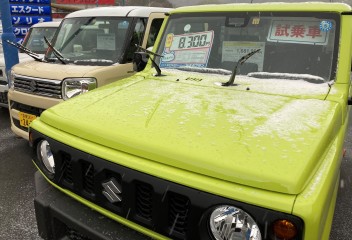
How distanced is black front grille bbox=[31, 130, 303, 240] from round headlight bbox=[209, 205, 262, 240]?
32 millimetres

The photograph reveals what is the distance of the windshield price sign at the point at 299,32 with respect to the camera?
8.23 feet

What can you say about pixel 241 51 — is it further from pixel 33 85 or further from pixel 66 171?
pixel 33 85

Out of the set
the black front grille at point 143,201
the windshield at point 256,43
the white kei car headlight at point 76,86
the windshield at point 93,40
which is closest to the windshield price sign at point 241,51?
the windshield at point 256,43

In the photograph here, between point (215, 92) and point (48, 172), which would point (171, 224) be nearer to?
point (48, 172)

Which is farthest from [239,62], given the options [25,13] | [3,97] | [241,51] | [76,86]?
[25,13]

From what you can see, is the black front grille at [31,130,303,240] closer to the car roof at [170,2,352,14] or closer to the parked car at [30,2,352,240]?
the parked car at [30,2,352,240]

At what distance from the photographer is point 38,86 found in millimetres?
4352

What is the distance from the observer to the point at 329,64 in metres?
2.43

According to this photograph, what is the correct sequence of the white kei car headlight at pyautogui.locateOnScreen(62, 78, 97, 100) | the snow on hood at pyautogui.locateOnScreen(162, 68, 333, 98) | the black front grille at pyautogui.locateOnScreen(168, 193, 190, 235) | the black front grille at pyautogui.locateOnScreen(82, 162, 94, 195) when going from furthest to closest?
the white kei car headlight at pyautogui.locateOnScreen(62, 78, 97, 100)
the snow on hood at pyautogui.locateOnScreen(162, 68, 333, 98)
the black front grille at pyautogui.locateOnScreen(82, 162, 94, 195)
the black front grille at pyautogui.locateOnScreen(168, 193, 190, 235)

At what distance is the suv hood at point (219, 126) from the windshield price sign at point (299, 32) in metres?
0.38

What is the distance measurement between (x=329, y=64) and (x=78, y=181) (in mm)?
1899

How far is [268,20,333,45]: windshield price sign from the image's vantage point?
2.51 m

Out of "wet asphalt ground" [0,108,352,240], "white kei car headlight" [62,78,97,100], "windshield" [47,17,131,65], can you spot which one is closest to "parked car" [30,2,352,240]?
"wet asphalt ground" [0,108,352,240]

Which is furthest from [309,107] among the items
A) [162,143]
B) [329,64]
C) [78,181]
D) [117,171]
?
[78,181]
